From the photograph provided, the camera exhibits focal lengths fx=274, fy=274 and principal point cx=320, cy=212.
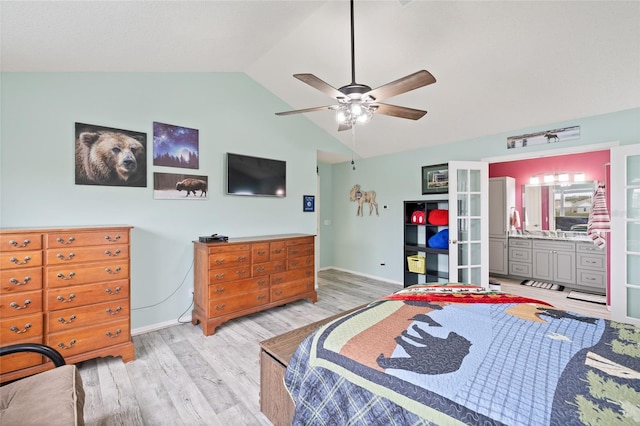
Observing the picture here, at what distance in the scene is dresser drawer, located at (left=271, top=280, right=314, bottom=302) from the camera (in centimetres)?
357

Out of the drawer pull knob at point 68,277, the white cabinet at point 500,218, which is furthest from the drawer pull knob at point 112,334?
the white cabinet at point 500,218

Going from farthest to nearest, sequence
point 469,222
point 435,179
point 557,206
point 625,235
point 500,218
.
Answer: point 500,218 < point 557,206 < point 435,179 < point 469,222 < point 625,235

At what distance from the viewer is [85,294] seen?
88.9 inches

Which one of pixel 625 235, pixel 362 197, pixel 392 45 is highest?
pixel 392 45

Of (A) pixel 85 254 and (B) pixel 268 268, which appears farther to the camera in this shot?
(B) pixel 268 268

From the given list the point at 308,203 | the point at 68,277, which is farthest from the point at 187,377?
the point at 308,203

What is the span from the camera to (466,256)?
→ 409cm

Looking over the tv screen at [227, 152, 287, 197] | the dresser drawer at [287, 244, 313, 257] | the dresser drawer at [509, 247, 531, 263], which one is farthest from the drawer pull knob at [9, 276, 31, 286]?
the dresser drawer at [509, 247, 531, 263]

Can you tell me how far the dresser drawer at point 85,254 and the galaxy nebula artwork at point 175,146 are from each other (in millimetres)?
1145

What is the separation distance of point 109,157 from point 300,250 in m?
2.42

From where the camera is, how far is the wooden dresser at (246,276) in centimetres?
302

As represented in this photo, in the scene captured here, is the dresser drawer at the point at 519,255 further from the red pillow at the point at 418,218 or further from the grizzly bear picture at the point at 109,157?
the grizzly bear picture at the point at 109,157

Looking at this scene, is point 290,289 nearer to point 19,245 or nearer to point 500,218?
point 19,245

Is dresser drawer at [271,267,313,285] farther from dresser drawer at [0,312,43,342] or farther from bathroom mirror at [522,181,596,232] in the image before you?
bathroom mirror at [522,181,596,232]
